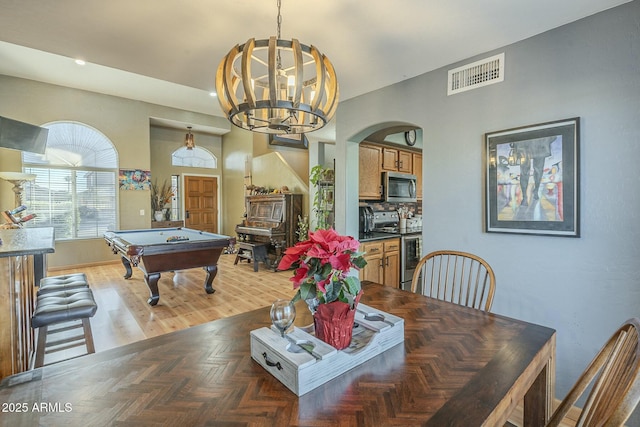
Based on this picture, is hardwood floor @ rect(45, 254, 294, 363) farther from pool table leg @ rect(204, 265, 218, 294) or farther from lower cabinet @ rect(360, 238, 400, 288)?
lower cabinet @ rect(360, 238, 400, 288)

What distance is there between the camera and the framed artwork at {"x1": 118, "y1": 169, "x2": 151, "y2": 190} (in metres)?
6.62

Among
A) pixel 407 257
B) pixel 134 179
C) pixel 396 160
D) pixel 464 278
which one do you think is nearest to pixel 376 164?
pixel 396 160

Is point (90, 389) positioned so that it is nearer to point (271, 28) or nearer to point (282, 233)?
point (271, 28)

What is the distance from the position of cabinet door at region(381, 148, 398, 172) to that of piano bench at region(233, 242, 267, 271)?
289cm

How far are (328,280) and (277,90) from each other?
100 cm

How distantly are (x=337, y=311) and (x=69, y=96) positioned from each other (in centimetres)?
760

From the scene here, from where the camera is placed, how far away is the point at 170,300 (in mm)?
4148

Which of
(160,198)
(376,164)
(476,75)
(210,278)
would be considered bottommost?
(210,278)

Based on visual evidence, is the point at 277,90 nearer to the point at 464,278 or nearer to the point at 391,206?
the point at 464,278

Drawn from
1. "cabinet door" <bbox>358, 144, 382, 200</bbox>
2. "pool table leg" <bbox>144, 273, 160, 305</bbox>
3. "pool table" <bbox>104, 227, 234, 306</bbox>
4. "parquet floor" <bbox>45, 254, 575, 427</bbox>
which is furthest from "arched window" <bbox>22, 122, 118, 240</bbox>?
"cabinet door" <bbox>358, 144, 382, 200</bbox>

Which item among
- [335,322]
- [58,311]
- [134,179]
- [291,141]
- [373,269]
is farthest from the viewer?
[291,141]

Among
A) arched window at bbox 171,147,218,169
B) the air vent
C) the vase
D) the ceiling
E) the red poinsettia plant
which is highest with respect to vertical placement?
arched window at bbox 171,147,218,169

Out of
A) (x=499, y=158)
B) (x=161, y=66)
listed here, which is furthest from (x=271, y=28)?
(x=499, y=158)

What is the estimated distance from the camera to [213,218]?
9055 millimetres
